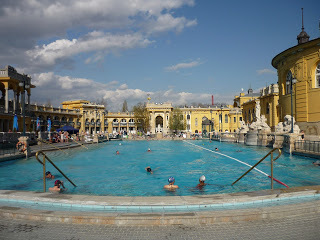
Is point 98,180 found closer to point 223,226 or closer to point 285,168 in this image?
point 223,226

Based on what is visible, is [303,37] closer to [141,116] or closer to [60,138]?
[60,138]

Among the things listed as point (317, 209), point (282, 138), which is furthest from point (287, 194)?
point (282, 138)

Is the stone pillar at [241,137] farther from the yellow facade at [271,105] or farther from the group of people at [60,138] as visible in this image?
the group of people at [60,138]

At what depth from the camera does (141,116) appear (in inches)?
3401

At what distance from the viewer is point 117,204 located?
6.26 meters

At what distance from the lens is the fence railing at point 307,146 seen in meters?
17.5

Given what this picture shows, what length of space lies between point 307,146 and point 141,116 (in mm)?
69923

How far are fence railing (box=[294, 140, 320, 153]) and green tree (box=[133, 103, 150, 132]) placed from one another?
68.9 metres

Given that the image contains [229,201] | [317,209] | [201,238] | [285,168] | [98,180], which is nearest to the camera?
[201,238]

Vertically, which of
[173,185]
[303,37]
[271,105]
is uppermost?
[303,37]

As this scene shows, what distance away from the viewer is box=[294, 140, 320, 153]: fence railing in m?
17.5

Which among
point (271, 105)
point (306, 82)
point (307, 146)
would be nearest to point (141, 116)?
point (271, 105)

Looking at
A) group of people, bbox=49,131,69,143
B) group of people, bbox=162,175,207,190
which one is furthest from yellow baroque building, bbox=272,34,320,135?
group of people, bbox=49,131,69,143

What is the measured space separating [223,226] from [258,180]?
7877 mm
